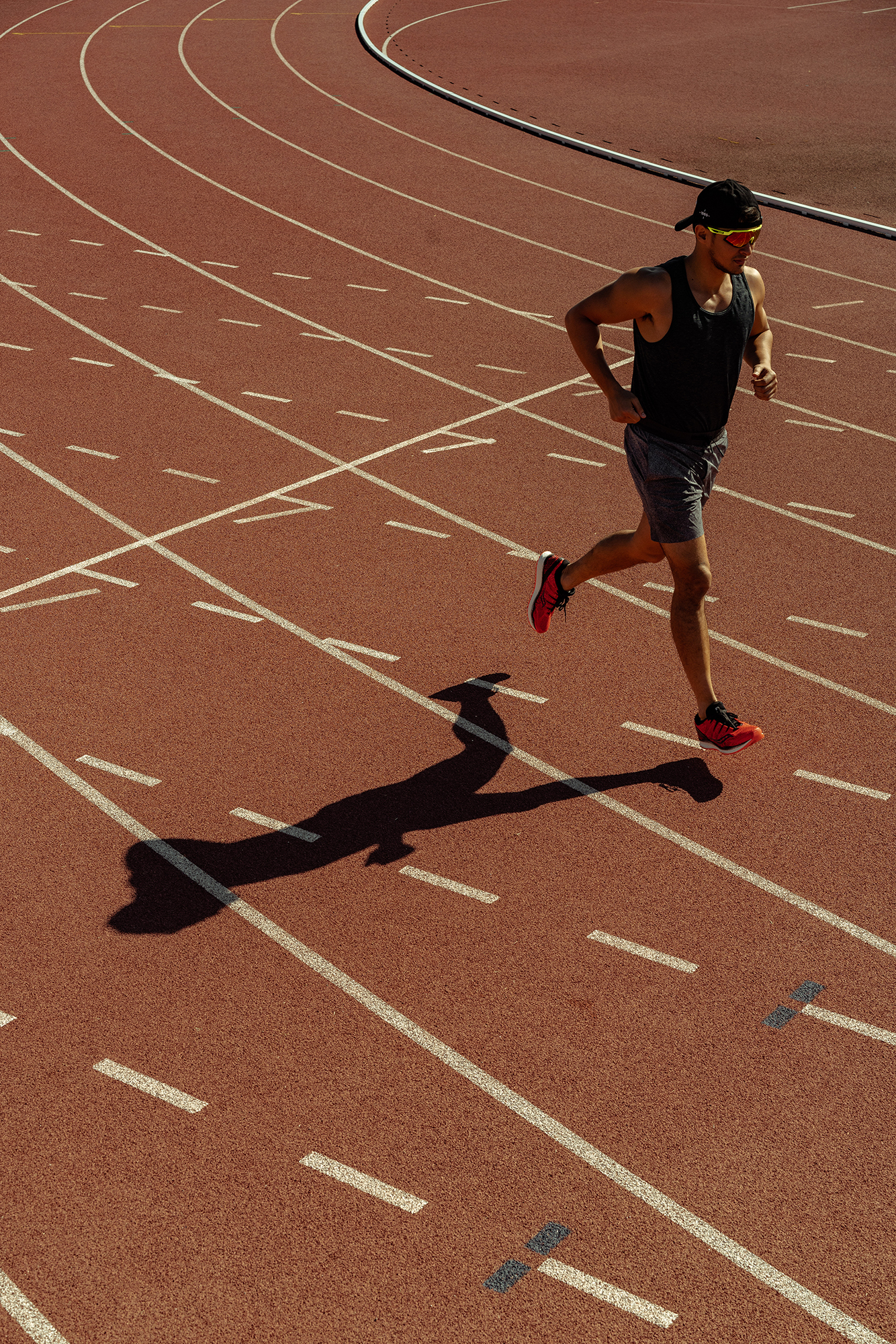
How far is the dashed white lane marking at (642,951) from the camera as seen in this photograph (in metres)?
4.57

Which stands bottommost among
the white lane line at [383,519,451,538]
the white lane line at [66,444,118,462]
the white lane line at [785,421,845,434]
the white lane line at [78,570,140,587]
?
the white lane line at [78,570,140,587]

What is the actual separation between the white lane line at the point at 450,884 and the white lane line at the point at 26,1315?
2000 millimetres

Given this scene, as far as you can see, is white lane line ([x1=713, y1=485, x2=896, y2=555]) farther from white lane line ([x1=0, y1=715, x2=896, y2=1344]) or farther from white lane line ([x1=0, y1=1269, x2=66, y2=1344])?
white lane line ([x1=0, y1=1269, x2=66, y2=1344])

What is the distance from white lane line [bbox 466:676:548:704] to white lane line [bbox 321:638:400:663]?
1.33 feet

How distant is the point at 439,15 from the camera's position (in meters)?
26.3

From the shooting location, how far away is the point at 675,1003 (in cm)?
441

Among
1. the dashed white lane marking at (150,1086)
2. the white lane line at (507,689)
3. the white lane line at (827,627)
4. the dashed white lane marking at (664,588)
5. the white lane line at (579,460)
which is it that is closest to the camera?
the dashed white lane marking at (150,1086)

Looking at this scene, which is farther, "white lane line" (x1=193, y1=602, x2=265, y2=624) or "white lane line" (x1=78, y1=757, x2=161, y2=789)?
"white lane line" (x1=193, y1=602, x2=265, y2=624)

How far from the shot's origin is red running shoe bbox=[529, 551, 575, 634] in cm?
620

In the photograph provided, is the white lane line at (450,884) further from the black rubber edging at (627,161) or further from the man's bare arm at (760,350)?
the black rubber edging at (627,161)

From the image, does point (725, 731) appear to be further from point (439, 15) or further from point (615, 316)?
point (439, 15)

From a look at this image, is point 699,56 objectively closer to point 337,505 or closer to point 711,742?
point 337,505

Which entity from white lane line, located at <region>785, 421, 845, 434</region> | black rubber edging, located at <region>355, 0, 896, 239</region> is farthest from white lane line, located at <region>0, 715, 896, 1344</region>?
black rubber edging, located at <region>355, 0, 896, 239</region>

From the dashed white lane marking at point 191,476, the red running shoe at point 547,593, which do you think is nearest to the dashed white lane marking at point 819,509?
the red running shoe at point 547,593
